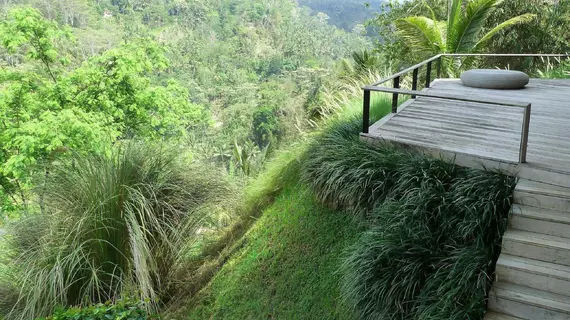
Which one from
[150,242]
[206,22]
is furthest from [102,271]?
[206,22]

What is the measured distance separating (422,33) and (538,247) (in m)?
8.70

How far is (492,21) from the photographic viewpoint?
46.8 feet

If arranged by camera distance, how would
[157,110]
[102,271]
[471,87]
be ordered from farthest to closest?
[157,110], [471,87], [102,271]

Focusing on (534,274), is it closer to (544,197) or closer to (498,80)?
(544,197)

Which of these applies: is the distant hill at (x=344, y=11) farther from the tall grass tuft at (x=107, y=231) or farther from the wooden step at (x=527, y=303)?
the wooden step at (x=527, y=303)

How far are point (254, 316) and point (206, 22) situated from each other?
62.9m

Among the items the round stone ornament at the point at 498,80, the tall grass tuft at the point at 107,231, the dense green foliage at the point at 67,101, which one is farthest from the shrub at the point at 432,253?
the dense green foliage at the point at 67,101

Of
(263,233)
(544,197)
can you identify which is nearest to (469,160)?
(544,197)

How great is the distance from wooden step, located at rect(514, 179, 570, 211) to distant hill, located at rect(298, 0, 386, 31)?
70.2 metres

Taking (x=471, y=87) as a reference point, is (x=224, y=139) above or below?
below

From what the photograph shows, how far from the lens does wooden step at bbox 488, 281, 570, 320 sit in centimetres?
332

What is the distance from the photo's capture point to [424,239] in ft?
12.7

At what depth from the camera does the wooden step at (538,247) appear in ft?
11.7

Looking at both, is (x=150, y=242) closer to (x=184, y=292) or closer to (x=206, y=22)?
(x=184, y=292)
